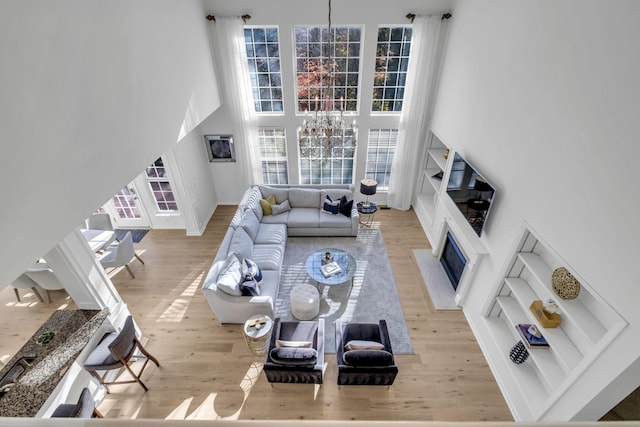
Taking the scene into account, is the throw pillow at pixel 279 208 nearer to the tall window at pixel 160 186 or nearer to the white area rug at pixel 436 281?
the tall window at pixel 160 186

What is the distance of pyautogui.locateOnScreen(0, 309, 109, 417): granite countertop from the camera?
2.95m

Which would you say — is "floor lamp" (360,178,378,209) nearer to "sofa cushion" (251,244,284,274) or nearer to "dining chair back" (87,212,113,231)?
"sofa cushion" (251,244,284,274)

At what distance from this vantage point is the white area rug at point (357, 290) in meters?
4.64

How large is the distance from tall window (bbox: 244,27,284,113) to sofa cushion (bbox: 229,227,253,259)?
2865 mm

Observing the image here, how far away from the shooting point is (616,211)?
7.82 feet

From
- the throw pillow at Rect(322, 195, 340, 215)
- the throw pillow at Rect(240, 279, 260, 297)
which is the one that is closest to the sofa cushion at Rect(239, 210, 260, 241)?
the throw pillow at Rect(240, 279, 260, 297)

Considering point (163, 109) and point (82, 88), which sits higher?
point (82, 88)

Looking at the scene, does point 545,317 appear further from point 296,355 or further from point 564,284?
point 296,355

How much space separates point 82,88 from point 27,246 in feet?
4.42

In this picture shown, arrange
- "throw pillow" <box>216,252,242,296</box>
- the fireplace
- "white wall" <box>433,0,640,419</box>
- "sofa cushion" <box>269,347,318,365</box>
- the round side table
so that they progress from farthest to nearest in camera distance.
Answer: the fireplace < "throw pillow" <box>216,252,242,296</box> < the round side table < "sofa cushion" <box>269,347,318,365</box> < "white wall" <box>433,0,640,419</box>

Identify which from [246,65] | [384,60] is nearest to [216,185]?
[246,65]

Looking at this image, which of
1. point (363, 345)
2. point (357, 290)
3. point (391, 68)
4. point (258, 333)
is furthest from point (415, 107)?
point (258, 333)

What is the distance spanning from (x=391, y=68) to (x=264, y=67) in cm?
255

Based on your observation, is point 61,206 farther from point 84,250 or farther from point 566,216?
point 566,216
